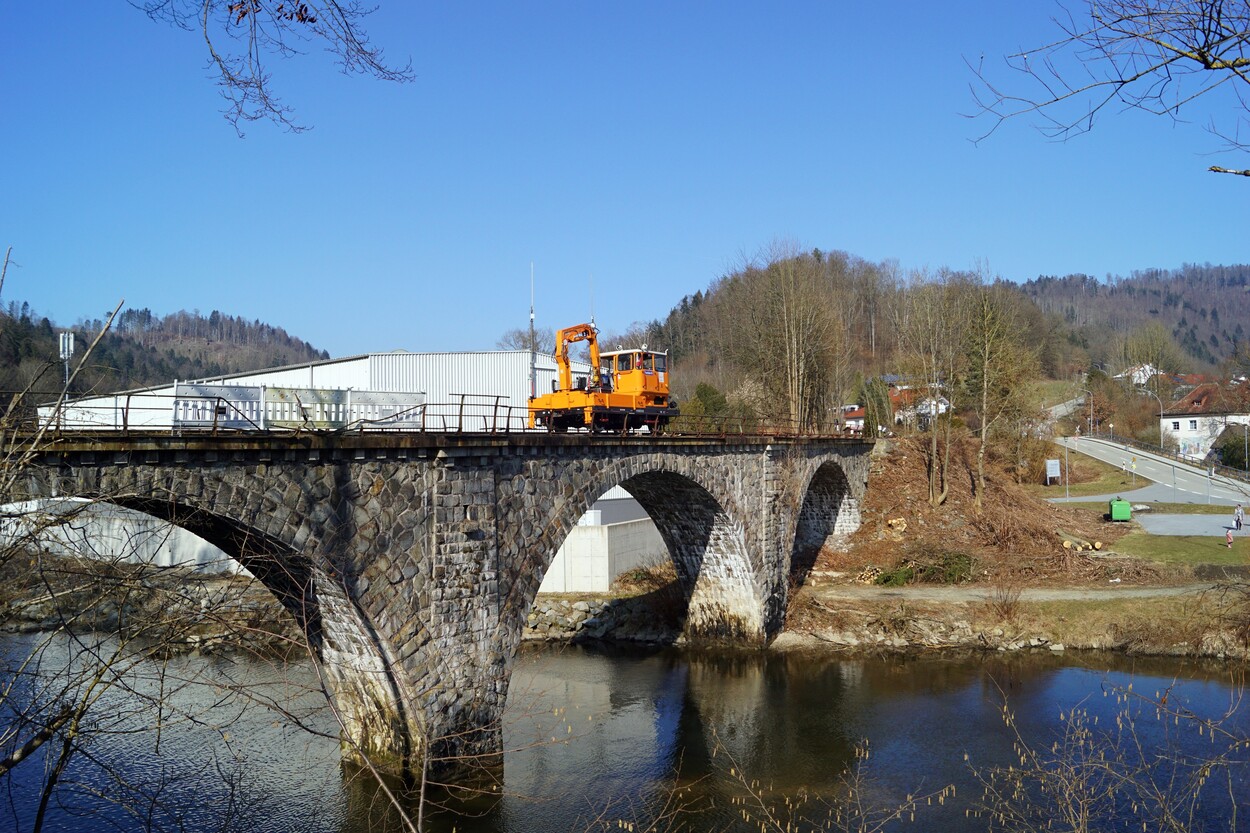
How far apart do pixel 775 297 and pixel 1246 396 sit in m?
22.6

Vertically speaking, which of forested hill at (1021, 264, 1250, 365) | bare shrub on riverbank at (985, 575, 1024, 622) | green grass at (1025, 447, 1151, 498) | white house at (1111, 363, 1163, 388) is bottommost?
bare shrub on riverbank at (985, 575, 1024, 622)

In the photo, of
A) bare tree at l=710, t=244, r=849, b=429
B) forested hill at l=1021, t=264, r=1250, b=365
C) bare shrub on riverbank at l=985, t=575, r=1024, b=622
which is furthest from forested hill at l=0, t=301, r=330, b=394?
forested hill at l=1021, t=264, r=1250, b=365

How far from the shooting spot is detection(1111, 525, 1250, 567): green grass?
3100 centimetres

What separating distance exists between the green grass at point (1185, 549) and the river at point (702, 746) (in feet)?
27.7

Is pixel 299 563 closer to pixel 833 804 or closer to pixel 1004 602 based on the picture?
pixel 833 804

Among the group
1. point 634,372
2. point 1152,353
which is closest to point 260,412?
point 634,372

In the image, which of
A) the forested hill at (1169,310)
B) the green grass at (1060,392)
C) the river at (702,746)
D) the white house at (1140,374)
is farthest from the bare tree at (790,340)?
the forested hill at (1169,310)

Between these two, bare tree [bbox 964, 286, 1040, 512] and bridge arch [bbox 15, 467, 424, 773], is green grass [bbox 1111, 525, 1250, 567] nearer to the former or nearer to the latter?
bare tree [bbox 964, 286, 1040, 512]

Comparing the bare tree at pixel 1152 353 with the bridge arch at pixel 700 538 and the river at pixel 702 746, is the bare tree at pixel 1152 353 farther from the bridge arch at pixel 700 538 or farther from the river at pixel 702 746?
the river at pixel 702 746

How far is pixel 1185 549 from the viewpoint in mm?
32688

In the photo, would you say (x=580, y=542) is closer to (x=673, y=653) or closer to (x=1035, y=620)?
(x=673, y=653)

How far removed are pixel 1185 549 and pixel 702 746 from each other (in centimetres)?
2276

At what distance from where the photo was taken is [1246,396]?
2320cm

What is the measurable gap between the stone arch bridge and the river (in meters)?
1.32
